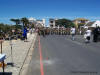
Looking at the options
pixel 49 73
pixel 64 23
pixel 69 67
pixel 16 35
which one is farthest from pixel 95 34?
pixel 64 23

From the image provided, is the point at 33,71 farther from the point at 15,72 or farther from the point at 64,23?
the point at 64,23

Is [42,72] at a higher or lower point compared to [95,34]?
lower

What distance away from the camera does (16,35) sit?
22453mm

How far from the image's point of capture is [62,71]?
702cm

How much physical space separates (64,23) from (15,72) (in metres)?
110

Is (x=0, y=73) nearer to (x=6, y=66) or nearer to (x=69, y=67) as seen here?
(x=6, y=66)

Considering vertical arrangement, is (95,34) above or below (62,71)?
above

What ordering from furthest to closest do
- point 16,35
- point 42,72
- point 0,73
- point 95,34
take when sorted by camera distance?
point 16,35 → point 95,34 → point 42,72 → point 0,73

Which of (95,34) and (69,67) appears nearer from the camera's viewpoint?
(69,67)

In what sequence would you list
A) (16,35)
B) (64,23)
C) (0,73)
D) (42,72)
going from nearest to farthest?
(0,73), (42,72), (16,35), (64,23)

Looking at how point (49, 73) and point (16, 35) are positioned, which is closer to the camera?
point (49, 73)

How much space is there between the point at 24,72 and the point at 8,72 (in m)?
0.67

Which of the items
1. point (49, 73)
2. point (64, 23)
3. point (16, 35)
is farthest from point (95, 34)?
point (64, 23)

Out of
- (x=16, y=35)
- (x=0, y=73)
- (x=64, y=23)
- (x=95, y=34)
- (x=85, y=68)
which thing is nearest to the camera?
(x=0, y=73)
